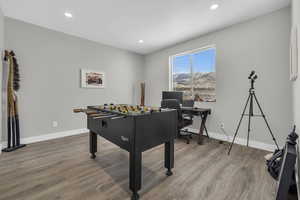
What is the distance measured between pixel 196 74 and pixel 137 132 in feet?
10.1

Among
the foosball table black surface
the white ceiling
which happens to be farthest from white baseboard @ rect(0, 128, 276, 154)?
the white ceiling

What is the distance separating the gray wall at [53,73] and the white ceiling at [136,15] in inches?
12.0

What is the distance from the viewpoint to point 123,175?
1.86 metres

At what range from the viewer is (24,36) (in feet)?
9.62

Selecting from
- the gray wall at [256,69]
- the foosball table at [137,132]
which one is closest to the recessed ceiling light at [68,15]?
the foosball table at [137,132]

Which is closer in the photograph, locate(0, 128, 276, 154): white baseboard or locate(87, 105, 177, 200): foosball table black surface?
locate(87, 105, 177, 200): foosball table black surface

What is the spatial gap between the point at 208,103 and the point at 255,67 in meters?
1.25

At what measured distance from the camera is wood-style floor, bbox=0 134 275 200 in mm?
Result: 1502

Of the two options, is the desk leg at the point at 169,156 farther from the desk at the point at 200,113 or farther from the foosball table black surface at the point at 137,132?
the desk at the point at 200,113

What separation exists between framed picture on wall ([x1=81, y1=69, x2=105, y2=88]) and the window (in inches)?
89.0

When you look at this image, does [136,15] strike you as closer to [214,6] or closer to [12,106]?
[214,6]

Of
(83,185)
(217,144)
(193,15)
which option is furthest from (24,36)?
(217,144)

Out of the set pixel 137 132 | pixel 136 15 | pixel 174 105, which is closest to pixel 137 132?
pixel 137 132

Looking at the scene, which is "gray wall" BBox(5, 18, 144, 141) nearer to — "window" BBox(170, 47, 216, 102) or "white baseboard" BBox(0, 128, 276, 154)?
"white baseboard" BBox(0, 128, 276, 154)
